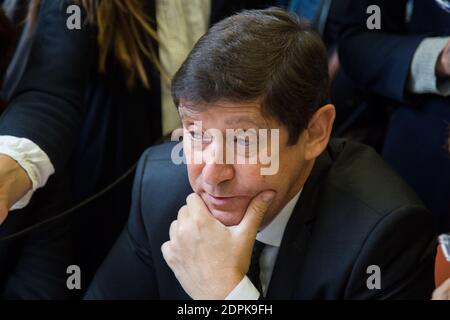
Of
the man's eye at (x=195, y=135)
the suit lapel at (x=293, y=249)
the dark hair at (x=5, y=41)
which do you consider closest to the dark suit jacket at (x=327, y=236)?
the suit lapel at (x=293, y=249)

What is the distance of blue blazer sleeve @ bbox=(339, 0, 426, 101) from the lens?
147 cm

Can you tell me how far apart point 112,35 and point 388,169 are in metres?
0.64

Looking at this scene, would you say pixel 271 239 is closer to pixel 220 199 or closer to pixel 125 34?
pixel 220 199

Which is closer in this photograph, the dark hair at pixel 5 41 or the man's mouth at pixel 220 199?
the man's mouth at pixel 220 199

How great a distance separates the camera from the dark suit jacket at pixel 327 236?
1.19 meters

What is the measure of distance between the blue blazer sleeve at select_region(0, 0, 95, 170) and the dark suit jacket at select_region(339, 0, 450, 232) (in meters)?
0.60

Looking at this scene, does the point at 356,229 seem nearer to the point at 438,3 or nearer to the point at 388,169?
the point at 388,169

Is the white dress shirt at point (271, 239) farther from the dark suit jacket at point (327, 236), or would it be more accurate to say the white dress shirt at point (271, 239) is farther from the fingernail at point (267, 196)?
the fingernail at point (267, 196)

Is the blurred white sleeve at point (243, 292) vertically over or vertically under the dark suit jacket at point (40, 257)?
over

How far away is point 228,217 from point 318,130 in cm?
22

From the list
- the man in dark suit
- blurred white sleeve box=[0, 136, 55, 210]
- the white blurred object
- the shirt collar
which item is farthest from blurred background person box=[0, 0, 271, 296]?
the white blurred object

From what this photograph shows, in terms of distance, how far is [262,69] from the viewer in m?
1.08

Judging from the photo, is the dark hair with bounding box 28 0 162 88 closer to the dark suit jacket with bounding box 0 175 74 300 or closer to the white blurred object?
the dark suit jacket with bounding box 0 175 74 300

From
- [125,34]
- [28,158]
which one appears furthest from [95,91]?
[28,158]
